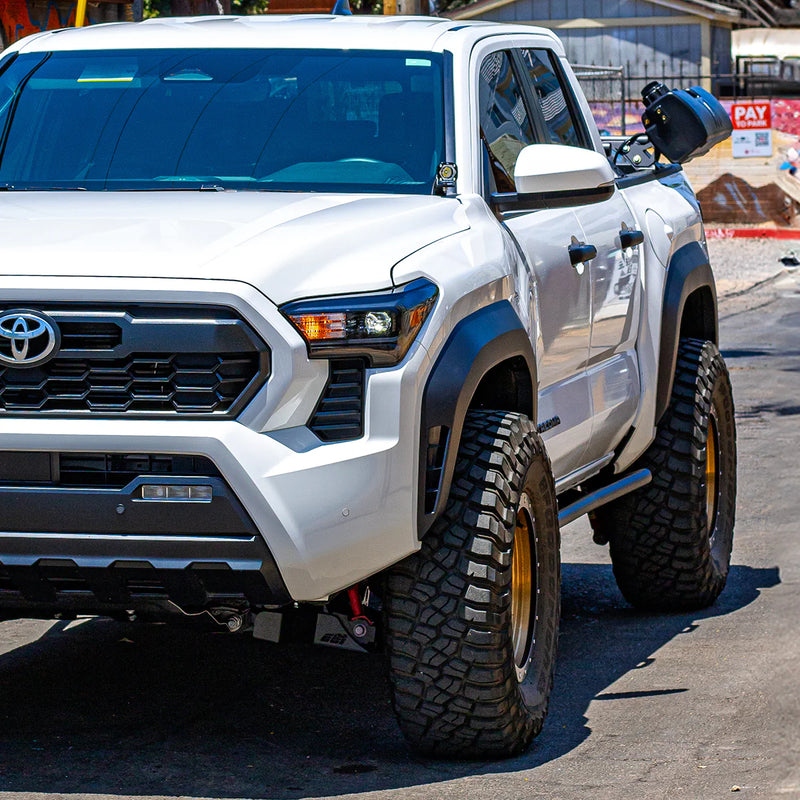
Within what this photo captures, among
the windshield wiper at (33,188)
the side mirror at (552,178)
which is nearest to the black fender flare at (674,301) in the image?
the side mirror at (552,178)

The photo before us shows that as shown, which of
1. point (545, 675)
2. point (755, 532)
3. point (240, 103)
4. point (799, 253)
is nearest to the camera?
point (545, 675)

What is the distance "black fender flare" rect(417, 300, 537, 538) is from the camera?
406 centimetres

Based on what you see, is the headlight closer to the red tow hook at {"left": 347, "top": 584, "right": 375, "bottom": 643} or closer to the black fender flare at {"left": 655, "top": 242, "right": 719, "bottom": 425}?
the red tow hook at {"left": 347, "top": 584, "right": 375, "bottom": 643}

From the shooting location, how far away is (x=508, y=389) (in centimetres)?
480

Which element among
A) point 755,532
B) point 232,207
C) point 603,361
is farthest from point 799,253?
point 232,207

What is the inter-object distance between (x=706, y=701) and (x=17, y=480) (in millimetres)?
2293

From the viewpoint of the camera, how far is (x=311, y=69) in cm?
527

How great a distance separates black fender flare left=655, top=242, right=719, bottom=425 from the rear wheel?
4.0 inches

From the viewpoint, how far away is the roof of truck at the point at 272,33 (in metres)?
5.34

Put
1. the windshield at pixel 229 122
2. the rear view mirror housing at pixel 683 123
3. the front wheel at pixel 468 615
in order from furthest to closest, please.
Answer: the rear view mirror housing at pixel 683 123, the windshield at pixel 229 122, the front wheel at pixel 468 615

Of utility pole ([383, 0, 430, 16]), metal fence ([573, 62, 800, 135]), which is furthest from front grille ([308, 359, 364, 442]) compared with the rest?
metal fence ([573, 62, 800, 135])

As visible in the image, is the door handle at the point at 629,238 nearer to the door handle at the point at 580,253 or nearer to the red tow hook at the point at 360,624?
the door handle at the point at 580,253

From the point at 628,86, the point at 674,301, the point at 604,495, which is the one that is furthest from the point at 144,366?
the point at 628,86

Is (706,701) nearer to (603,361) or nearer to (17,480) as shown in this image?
(603,361)
